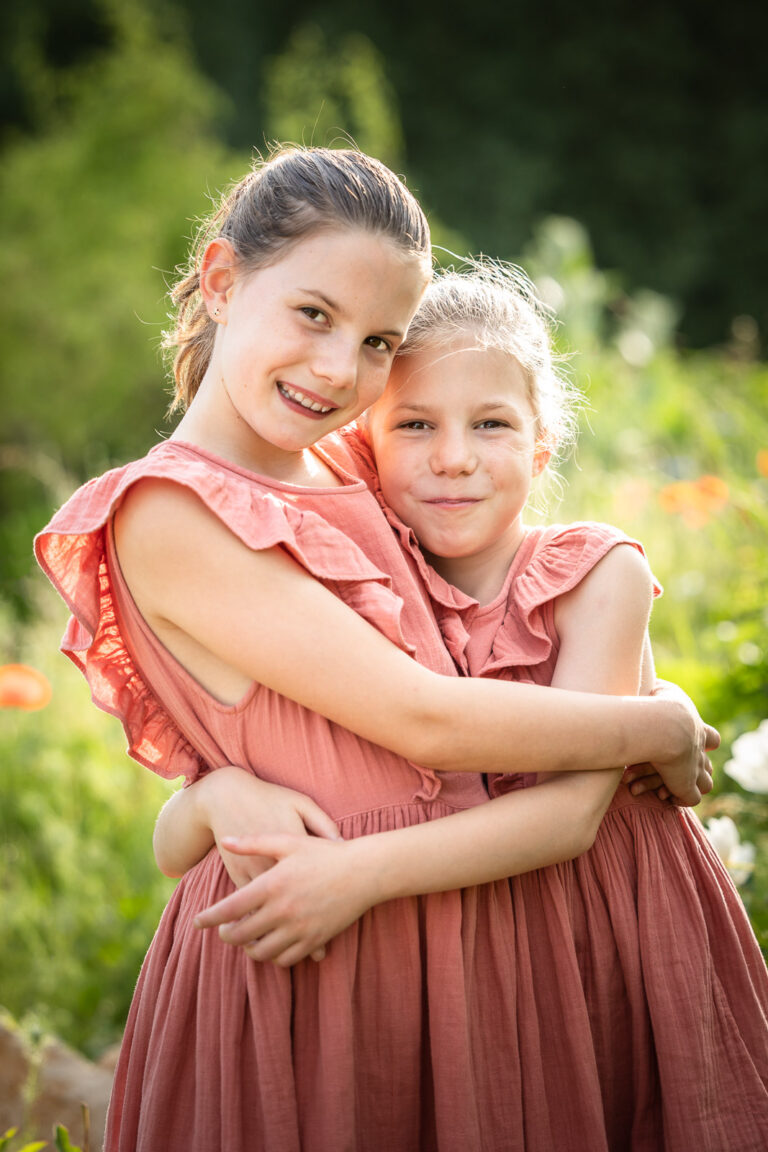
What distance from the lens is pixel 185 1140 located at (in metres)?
1.56

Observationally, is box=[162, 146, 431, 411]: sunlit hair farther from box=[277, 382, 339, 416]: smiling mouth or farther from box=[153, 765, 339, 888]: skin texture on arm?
box=[153, 765, 339, 888]: skin texture on arm

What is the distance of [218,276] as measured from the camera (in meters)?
1.68

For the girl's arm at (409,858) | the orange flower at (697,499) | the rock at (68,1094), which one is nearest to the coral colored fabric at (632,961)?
the girl's arm at (409,858)

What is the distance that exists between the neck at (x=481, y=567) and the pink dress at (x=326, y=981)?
214 millimetres

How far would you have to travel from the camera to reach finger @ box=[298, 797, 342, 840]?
150 cm

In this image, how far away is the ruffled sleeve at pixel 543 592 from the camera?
1646 mm

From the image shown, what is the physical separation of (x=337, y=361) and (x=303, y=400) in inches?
3.1

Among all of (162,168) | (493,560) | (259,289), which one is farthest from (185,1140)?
(162,168)

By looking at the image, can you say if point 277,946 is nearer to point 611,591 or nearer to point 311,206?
point 611,591

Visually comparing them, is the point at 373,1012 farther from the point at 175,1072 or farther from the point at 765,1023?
the point at 765,1023

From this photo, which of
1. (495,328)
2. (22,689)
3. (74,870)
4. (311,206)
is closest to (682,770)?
(495,328)

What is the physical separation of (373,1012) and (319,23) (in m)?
16.9

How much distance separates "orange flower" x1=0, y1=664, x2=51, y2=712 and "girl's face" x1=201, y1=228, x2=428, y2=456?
233 centimetres

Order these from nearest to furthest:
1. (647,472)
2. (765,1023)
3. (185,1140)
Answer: (185,1140) < (765,1023) < (647,472)
